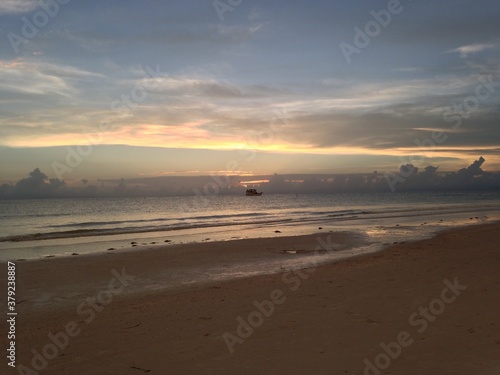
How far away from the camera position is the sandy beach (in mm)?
6316

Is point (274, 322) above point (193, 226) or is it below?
below

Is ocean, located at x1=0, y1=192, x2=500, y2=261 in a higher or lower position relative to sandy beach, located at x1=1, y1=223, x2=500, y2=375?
higher

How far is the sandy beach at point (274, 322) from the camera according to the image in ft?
20.7

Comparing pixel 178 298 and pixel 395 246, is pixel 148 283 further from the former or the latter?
pixel 395 246

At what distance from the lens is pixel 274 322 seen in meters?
8.28

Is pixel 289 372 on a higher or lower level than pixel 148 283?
lower

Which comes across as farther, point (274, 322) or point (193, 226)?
point (193, 226)

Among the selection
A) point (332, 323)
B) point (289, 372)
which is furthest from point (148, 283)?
Result: point (289, 372)

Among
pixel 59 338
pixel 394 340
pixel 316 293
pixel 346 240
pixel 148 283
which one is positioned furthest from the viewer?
pixel 346 240

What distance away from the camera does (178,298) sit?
35.6ft

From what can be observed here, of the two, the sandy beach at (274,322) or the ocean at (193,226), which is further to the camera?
the ocean at (193,226)

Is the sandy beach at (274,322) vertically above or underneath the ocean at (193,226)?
underneath

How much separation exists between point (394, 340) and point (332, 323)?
1.29 m

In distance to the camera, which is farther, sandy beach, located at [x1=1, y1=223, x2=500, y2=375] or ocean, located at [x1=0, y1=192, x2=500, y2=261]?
ocean, located at [x1=0, y1=192, x2=500, y2=261]
